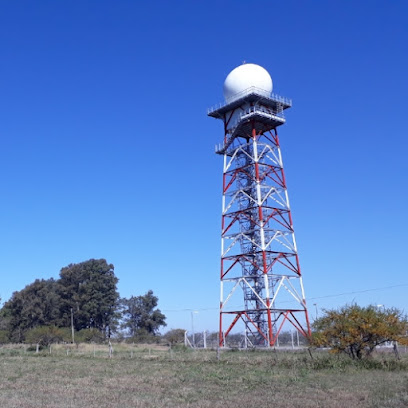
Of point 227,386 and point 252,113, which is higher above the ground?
point 252,113

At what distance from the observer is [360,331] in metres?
22.3

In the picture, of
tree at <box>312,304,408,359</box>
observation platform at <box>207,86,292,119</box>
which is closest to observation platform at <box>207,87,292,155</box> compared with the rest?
observation platform at <box>207,86,292,119</box>

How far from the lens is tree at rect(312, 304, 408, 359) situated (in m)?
21.9

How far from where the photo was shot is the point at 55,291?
86.2 m

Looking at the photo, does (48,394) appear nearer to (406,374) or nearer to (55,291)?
(406,374)

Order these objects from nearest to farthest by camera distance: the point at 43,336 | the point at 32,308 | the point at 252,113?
the point at 252,113
the point at 43,336
the point at 32,308

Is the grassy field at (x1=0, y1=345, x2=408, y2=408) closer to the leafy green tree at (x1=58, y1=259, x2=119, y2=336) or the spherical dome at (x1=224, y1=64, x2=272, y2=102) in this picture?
the spherical dome at (x1=224, y1=64, x2=272, y2=102)

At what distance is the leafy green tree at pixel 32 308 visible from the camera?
81.6 meters

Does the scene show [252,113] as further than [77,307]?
No

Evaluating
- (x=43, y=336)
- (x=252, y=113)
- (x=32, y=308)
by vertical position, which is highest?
(x=252, y=113)

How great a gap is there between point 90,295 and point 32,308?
10.1 metres

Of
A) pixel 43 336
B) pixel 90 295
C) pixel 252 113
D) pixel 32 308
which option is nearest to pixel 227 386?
pixel 252 113

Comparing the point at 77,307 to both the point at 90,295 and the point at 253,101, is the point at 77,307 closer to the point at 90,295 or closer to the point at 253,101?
the point at 90,295

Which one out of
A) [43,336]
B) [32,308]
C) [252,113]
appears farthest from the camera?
[32,308]
